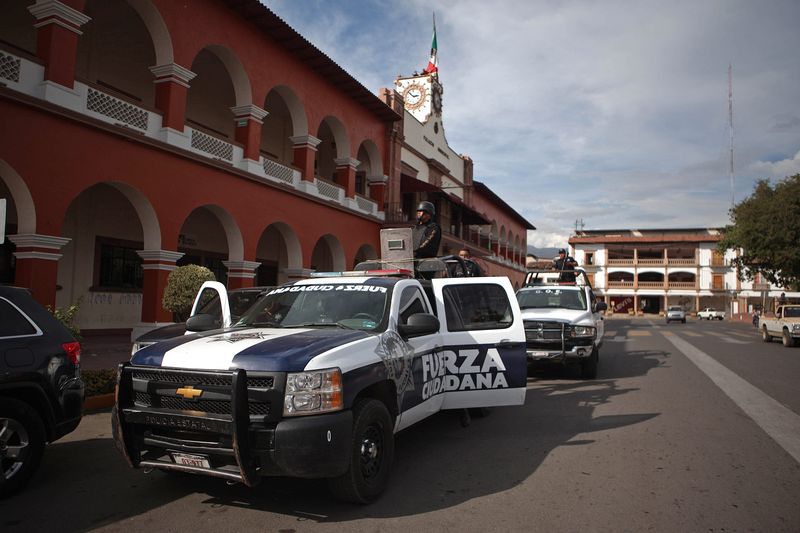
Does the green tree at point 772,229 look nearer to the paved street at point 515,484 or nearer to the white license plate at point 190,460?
the paved street at point 515,484

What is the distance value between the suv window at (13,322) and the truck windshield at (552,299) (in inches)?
360

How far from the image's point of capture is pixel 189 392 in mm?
3855

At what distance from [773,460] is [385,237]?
511 cm

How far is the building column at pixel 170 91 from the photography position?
13977 millimetres

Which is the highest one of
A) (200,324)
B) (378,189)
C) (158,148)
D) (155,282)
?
(378,189)

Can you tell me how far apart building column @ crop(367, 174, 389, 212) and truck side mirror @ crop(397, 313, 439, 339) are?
65.2 feet

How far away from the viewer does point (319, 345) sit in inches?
159

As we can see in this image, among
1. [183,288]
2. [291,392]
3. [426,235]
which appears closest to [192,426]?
[291,392]

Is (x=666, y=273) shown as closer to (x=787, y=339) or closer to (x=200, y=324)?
(x=787, y=339)

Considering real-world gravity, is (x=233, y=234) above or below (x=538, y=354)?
above

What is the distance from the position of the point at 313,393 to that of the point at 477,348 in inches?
109

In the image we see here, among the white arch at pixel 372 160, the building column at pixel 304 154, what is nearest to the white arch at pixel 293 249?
the building column at pixel 304 154

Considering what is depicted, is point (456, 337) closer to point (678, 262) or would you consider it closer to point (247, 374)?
point (247, 374)

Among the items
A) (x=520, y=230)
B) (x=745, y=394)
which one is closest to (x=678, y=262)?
(x=520, y=230)
